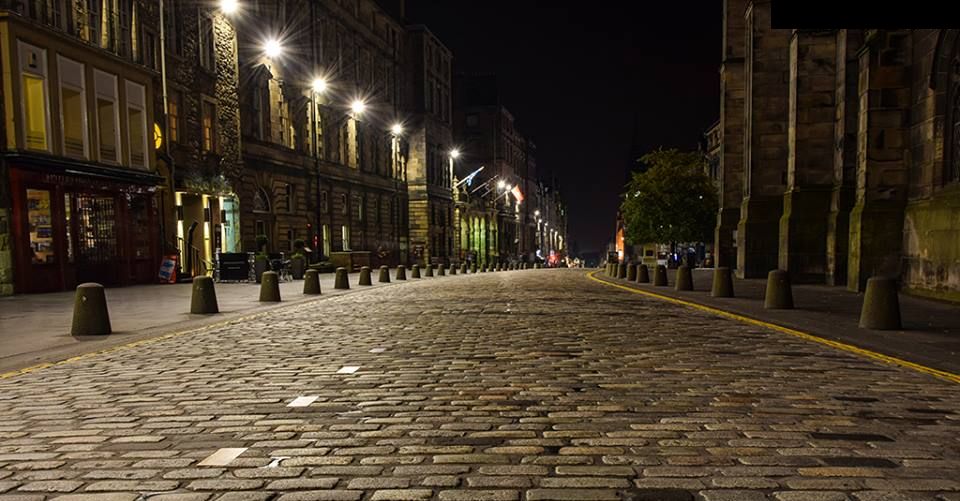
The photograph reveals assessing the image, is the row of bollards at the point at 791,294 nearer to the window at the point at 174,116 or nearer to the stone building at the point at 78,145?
the stone building at the point at 78,145

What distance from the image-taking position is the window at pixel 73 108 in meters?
20.8

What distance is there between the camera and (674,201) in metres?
49.8

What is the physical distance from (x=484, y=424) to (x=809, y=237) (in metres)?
19.3

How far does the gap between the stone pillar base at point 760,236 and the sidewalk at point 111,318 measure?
1487 cm

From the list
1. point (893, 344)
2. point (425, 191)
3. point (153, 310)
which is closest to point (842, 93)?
point (893, 344)

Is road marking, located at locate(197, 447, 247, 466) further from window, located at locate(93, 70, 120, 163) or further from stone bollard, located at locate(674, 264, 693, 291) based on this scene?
window, located at locate(93, 70, 120, 163)

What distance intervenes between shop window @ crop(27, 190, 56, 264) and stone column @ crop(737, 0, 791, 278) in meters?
23.6

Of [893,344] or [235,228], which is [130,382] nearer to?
[893,344]

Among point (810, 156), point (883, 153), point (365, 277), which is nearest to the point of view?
point (883, 153)

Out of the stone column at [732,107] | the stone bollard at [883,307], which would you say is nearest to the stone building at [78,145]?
the stone bollard at [883,307]

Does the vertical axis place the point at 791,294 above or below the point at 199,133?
below

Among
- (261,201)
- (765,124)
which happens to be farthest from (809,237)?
(261,201)

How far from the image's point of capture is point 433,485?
3.60m

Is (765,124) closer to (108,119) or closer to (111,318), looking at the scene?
(111,318)
